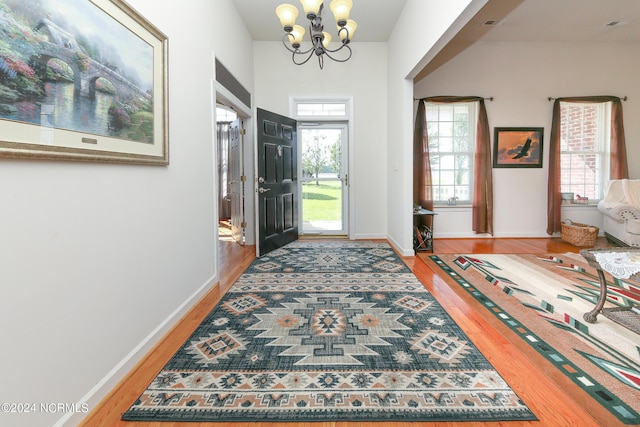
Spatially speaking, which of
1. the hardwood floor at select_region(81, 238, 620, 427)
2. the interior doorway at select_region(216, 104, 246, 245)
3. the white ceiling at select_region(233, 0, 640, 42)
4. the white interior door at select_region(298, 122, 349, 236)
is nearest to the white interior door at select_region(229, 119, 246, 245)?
the interior doorway at select_region(216, 104, 246, 245)

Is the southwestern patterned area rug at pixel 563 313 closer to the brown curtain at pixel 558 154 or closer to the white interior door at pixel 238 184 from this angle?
the brown curtain at pixel 558 154

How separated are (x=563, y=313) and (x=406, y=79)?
3.01m

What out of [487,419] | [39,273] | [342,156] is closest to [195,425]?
[39,273]

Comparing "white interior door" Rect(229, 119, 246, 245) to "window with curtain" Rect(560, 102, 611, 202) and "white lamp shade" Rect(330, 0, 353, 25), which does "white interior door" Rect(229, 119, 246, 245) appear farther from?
"window with curtain" Rect(560, 102, 611, 202)

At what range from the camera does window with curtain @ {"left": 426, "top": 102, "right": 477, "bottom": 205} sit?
210 inches

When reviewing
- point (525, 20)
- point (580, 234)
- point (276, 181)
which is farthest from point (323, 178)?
point (580, 234)

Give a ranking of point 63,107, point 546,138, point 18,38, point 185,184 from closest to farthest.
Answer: point 18,38
point 63,107
point 185,184
point 546,138

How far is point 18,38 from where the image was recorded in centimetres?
113

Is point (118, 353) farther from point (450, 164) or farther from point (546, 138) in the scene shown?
point (546, 138)

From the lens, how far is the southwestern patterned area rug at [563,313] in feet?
5.40

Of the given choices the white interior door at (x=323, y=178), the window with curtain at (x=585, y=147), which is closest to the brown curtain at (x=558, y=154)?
the window with curtain at (x=585, y=147)

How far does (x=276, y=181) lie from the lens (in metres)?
4.59

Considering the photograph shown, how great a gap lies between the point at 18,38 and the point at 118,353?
4.78 ft

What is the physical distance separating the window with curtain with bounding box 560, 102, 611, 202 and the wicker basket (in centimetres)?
86
